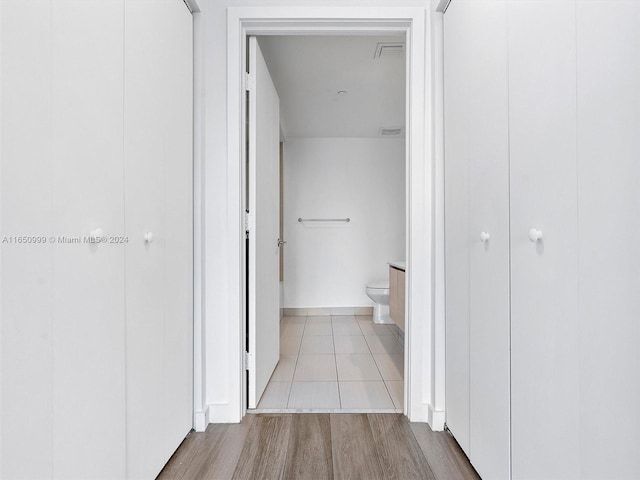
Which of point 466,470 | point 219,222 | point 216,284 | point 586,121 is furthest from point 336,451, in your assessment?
point 586,121

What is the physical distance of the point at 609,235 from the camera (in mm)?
759

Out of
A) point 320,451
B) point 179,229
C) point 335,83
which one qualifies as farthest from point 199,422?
point 335,83

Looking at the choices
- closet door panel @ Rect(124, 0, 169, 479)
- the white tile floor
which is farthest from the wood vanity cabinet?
closet door panel @ Rect(124, 0, 169, 479)

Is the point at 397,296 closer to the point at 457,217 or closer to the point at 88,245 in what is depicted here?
the point at 457,217

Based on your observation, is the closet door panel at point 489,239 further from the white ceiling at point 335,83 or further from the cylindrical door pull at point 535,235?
the white ceiling at point 335,83

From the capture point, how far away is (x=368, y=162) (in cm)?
466

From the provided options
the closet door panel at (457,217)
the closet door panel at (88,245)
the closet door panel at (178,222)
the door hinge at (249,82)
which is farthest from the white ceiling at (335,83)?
the closet door panel at (88,245)

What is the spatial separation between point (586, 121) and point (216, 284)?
5.13 ft

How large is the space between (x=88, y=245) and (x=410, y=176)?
143 cm

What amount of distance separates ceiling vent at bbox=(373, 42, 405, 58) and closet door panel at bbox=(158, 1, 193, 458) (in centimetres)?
130

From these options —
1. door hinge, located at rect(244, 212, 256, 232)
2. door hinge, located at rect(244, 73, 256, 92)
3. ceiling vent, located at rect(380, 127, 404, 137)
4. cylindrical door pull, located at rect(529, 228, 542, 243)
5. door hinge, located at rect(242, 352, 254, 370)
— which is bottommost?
door hinge, located at rect(242, 352, 254, 370)

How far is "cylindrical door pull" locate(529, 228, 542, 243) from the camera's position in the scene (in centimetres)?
98

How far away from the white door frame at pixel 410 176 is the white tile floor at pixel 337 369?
0.98 feet

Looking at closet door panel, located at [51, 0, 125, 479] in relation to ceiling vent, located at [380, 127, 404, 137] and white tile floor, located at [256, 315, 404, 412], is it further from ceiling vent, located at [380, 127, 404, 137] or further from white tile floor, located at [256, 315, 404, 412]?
ceiling vent, located at [380, 127, 404, 137]
